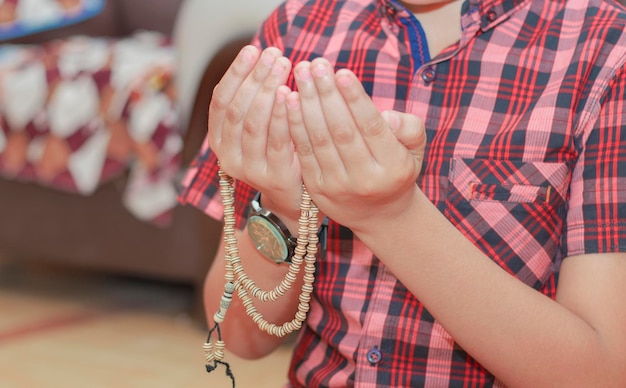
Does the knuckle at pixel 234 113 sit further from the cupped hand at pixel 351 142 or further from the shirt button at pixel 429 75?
the shirt button at pixel 429 75

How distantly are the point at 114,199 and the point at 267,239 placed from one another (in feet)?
4.34

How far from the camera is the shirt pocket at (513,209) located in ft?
2.24

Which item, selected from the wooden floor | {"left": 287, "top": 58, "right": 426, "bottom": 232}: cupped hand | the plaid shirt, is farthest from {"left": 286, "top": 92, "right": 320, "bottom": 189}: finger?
the wooden floor

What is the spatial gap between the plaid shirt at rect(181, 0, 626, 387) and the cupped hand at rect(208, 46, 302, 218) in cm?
15

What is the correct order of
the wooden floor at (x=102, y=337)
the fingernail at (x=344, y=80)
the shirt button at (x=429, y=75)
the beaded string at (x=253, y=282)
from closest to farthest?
the fingernail at (x=344, y=80) → the beaded string at (x=253, y=282) → the shirt button at (x=429, y=75) → the wooden floor at (x=102, y=337)

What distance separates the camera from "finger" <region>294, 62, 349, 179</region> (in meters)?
0.51

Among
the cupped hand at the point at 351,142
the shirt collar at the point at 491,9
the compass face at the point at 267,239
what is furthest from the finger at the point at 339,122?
the shirt collar at the point at 491,9

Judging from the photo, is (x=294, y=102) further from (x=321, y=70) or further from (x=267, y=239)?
(x=267, y=239)

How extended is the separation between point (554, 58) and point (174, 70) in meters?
1.26

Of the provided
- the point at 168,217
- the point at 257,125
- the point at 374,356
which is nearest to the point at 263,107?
the point at 257,125

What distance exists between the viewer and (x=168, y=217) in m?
1.84

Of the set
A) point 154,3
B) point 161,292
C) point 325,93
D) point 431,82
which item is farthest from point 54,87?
point 325,93

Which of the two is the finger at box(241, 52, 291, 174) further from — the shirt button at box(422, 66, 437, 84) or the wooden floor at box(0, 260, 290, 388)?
the wooden floor at box(0, 260, 290, 388)

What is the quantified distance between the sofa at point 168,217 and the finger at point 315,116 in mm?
1104
